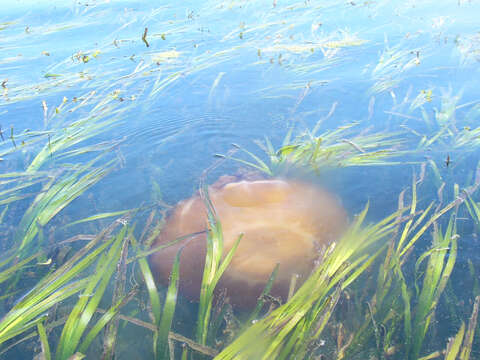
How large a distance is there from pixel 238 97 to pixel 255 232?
2.08m

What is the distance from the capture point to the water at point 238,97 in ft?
7.61

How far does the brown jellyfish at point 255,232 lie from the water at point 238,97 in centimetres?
20

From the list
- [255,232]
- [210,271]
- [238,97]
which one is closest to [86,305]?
[210,271]

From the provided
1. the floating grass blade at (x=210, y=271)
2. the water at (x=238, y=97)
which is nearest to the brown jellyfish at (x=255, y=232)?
the floating grass blade at (x=210, y=271)

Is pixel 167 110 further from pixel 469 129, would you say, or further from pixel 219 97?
pixel 469 129

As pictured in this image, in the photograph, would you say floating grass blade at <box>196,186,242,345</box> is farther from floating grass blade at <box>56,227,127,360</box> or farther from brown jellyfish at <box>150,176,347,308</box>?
floating grass blade at <box>56,227,127,360</box>

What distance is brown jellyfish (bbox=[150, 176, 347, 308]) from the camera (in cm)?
165

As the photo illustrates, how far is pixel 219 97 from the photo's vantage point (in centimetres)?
363

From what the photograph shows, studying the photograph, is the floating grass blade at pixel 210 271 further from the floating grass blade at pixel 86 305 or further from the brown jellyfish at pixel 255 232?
the floating grass blade at pixel 86 305

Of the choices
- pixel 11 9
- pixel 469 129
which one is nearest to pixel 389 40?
pixel 469 129

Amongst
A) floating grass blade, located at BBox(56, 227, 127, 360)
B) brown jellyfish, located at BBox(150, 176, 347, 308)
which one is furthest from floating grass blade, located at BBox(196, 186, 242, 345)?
floating grass blade, located at BBox(56, 227, 127, 360)

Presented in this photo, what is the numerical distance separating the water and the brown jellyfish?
20cm

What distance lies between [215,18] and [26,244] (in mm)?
6065

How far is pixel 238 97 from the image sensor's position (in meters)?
3.61
